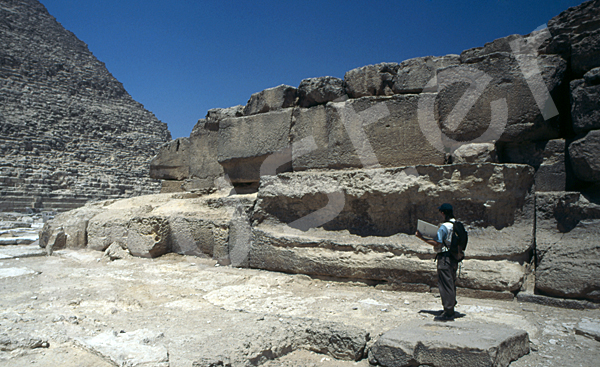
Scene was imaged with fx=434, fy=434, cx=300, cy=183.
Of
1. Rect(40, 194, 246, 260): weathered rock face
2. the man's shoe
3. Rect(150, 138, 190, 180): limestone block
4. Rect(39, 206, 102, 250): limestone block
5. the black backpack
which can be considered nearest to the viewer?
the man's shoe

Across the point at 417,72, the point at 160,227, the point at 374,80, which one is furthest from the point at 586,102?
the point at 160,227

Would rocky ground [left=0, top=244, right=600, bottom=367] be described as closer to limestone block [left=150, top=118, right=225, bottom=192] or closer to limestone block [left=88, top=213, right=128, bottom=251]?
limestone block [left=88, top=213, right=128, bottom=251]

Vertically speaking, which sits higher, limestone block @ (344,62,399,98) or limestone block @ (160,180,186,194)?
limestone block @ (344,62,399,98)

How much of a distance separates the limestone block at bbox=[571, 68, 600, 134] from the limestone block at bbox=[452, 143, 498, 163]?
2.08ft

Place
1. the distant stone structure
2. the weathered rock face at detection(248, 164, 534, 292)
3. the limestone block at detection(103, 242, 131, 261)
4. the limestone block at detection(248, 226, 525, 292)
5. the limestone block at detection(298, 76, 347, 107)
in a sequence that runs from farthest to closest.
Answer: the distant stone structure
the limestone block at detection(103, 242, 131, 261)
the limestone block at detection(298, 76, 347, 107)
the weathered rock face at detection(248, 164, 534, 292)
the limestone block at detection(248, 226, 525, 292)

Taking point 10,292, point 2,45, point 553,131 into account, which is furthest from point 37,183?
point 553,131

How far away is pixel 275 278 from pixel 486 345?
2.23m

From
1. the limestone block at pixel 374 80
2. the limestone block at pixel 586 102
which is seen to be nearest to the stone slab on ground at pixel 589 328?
the limestone block at pixel 586 102

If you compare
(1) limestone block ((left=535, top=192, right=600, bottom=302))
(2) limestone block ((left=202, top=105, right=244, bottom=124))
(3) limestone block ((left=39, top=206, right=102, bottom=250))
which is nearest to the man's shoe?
(1) limestone block ((left=535, top=192, right=600, bottom=302))

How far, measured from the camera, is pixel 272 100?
490cm

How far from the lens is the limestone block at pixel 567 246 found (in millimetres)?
2949

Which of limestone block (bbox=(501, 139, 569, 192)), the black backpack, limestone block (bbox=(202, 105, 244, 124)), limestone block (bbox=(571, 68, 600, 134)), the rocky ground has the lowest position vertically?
the rocky ground

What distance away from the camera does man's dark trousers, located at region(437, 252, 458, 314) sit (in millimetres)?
2760

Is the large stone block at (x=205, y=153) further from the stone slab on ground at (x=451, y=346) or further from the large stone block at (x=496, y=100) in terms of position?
the stone slab on ground at (x=451, y=346)
